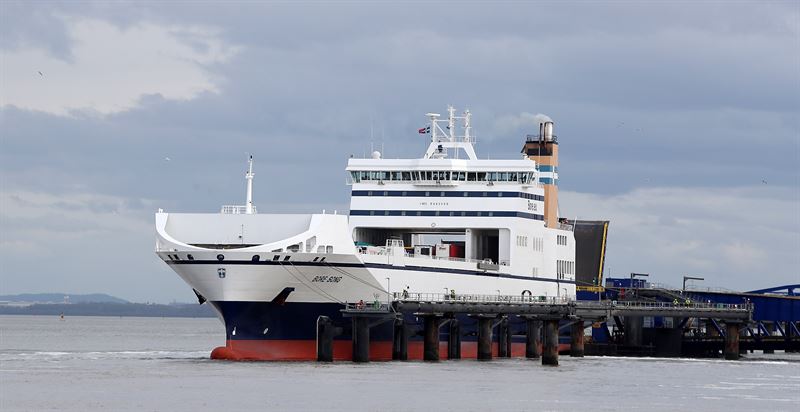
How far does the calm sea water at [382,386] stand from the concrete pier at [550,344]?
2.05 ft

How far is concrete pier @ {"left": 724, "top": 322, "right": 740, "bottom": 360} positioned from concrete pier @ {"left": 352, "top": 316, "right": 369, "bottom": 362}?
23.5m

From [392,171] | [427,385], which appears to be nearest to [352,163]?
[392,171]

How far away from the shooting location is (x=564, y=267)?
80.2 meters

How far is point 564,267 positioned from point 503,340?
11019 millimetres

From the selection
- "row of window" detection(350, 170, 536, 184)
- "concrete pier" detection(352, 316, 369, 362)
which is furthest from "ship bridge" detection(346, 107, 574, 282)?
"concrete pier" detection(352, 316, 369, 362)

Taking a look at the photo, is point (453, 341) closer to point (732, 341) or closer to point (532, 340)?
point (532, 340)

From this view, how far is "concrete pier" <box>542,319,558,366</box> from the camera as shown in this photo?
209ft

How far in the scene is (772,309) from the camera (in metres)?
80.4

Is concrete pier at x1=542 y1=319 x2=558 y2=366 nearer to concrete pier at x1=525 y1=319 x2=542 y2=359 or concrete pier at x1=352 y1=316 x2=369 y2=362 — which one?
concrete pier at x1=525 y1=319 x2=542 y2=359

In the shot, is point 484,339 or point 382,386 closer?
point 382,386

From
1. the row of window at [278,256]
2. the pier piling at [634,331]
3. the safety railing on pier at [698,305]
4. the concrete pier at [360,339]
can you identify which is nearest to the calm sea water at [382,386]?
the concrete pier at [360,339]

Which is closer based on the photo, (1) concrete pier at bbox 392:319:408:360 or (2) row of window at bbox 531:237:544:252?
(1) concrete pier at bbox 392:319:408:360

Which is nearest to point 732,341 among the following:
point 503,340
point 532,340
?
point 532,340

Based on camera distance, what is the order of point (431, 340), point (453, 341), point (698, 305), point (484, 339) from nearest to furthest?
1. point (431, 340)
2. point (484, 339)
3. point (453, 341)
4. point (698, 305)
